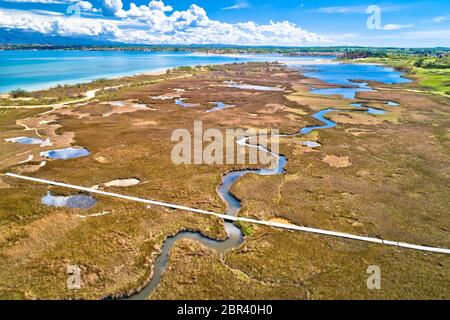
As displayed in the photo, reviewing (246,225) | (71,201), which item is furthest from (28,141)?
(246,225)

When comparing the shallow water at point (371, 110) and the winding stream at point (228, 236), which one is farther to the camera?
the shallow water at point (371, 110)

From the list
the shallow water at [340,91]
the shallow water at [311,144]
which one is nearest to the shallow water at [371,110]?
the shallow water at [340,91]

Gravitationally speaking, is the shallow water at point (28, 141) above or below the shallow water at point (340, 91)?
below

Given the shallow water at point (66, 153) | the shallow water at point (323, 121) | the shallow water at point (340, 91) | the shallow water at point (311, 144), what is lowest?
the shallow water at point (66, 153)

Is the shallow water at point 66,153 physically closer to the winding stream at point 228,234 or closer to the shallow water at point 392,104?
the winding stream at point 228,234

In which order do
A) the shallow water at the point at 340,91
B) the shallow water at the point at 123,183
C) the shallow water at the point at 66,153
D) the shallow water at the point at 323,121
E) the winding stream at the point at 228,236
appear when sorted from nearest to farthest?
the winding stream at the point at 228,236, the shallow water at the point at 123,183, the shallow water at the point at 66,153, the shallow water at the point at 323,121, the shallow water at the point at 340,91

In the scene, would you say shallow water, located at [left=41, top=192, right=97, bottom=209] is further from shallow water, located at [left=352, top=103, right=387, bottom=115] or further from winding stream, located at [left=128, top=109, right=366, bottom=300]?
shallow water, located at [left=352, top=103, right=387, bottom=115]

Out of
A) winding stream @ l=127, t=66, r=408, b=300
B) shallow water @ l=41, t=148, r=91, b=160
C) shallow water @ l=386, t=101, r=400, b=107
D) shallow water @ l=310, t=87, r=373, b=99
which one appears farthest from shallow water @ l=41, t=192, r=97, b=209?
shallow water @ l=310, t=87, r=373, b=99
